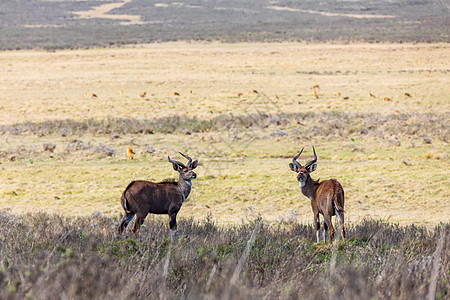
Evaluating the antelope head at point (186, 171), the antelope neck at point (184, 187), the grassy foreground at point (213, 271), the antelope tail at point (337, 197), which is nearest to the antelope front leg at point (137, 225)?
the grassy foreground at point (213, 271)

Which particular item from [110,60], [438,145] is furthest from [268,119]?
[110,60]

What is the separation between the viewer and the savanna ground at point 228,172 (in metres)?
5.39

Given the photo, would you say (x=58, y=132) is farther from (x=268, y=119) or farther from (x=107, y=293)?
(x=107, y=293)

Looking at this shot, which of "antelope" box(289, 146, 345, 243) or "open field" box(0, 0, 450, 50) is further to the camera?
"open field" box(0, 0, 450, 50)

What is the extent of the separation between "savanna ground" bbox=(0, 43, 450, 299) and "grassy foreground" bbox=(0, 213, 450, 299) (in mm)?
30

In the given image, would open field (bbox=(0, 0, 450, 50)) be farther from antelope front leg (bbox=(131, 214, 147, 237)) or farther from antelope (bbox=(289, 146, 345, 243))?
antelope front leg (bbox=(131, 214, 147, 237))

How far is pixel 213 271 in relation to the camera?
4.38 metres

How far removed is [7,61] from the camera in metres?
54.4

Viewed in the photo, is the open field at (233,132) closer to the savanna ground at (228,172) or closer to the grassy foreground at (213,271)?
the savanna ground at (228,172)

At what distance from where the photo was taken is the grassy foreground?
4.65 m

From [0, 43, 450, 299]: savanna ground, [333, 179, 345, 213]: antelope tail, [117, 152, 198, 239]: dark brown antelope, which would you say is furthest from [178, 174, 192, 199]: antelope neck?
[333, 179, 345, 213]: antelope tail

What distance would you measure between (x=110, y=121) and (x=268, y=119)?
7.22 meters

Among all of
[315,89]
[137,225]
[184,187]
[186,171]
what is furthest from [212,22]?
[137,225]

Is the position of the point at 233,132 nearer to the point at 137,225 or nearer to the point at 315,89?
the point at 315,89
